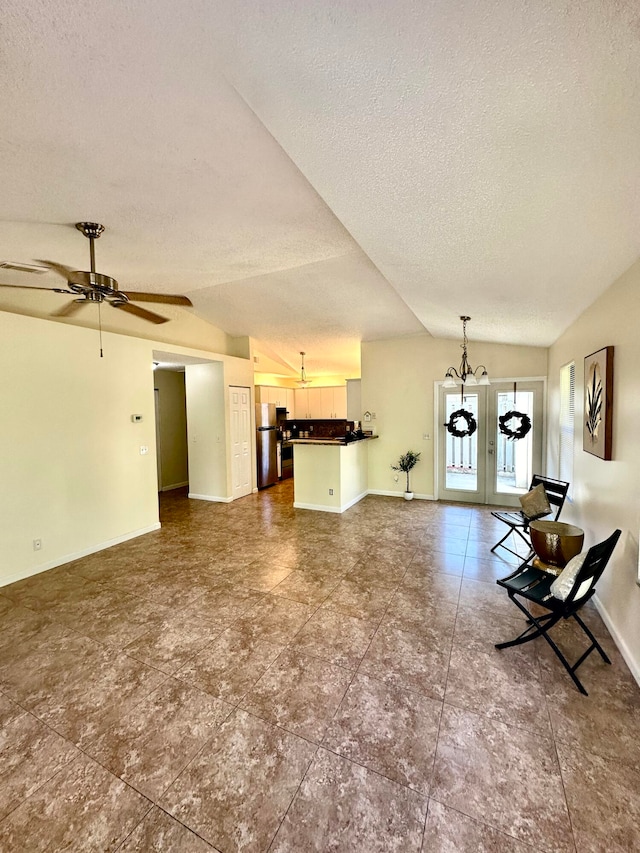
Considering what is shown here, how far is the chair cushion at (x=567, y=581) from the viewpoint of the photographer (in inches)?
85.7

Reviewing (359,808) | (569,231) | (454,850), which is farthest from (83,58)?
→ (454,850)

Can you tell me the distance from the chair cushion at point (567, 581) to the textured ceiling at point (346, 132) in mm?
1932

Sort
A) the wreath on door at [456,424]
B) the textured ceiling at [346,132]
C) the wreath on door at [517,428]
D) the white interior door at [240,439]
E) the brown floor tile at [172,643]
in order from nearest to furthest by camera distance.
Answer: the textured ceiling at [346,132]
the brown floor tile at [172,643]
the wreath on door at [517,428]
the wreath on door at [456,424]
the white interior door at [240,439]

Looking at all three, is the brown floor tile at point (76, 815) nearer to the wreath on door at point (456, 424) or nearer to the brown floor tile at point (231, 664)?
the brown floor tile at point (231, 664)

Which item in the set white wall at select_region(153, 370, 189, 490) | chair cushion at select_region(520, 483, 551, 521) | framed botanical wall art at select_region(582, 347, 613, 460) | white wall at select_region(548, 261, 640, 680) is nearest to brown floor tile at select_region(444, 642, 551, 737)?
white wall at select_region(548, 261, 640, 680)

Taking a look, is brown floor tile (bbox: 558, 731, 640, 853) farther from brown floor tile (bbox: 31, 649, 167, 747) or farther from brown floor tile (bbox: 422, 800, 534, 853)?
brown floor tile (bbox: 31, 649, 167, 747)

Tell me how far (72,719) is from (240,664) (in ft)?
3.02

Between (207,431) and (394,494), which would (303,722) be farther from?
(207,431)

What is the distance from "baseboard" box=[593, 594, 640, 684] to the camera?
7.02 ft

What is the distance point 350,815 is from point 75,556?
3961 mm

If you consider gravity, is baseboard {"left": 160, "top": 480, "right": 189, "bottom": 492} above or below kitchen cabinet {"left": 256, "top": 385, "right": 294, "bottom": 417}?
below

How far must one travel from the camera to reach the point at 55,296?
4.28 meters

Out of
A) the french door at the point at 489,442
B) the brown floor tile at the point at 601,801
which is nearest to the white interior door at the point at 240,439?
the french door at the point at 489,442

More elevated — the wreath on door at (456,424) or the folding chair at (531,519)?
the wreath on door at (456,424)
